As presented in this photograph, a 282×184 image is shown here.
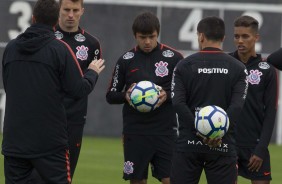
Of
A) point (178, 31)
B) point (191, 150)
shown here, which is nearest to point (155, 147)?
point (191, 150)

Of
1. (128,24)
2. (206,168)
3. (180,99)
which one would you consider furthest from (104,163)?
(180,99)

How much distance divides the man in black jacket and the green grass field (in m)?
3.91

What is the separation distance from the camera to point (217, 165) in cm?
736

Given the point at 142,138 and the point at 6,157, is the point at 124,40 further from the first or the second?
the point at 6,157

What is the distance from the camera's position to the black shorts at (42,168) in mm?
7004

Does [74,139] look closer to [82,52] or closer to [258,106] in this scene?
[82,52]

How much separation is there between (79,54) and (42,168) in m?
1.95

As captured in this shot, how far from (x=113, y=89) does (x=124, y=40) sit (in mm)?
8742

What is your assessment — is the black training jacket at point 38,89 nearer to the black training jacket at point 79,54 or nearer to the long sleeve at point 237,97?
the long sleeve at point 237,97

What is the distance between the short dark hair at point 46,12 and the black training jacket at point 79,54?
1.56m

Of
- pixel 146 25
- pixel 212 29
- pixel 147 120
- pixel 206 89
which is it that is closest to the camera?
pixel 206 89

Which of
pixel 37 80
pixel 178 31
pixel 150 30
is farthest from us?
pixel 178 31

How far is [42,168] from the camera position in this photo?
7.00 m

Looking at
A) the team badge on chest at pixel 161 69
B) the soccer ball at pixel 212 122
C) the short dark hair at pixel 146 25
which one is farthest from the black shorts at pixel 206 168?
the short dark hair at pixel 146 25
